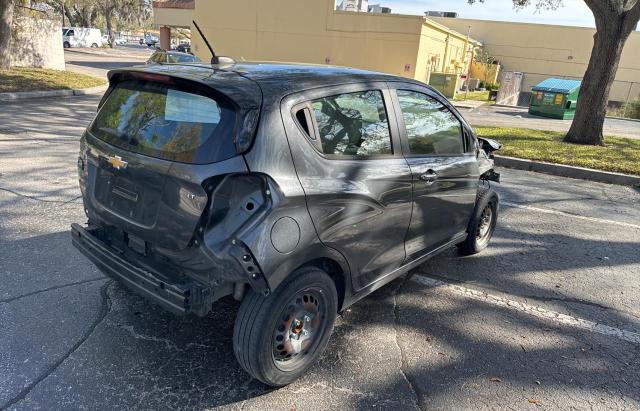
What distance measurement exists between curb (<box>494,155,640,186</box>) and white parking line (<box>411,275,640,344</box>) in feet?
19.1

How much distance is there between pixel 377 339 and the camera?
3.20m

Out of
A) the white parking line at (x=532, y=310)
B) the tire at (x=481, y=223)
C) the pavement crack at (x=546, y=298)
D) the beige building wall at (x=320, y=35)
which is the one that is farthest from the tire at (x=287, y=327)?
the beige building wall at (x=320, y=35)

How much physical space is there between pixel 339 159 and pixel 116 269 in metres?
1.46

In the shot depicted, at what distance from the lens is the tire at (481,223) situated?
4379mm

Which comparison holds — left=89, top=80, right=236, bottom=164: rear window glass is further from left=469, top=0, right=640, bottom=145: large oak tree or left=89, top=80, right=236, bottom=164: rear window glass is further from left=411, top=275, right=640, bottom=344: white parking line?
left=469, top=0, right=640, bottom=145: large oak tree

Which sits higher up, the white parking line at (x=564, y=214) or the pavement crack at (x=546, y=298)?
the white parking line at (x=564, y=214)

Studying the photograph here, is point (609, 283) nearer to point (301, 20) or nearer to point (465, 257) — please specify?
point (465, 257)

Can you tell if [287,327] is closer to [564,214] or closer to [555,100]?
[564,214]

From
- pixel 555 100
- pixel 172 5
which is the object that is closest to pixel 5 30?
pixel 555 100

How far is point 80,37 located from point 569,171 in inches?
2192

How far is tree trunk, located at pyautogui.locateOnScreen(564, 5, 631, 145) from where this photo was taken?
1018 centimetres

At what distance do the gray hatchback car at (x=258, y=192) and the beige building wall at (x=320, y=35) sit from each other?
2191 cm

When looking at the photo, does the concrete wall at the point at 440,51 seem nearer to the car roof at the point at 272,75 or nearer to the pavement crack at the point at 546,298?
the pavement crack at the point at 546,298

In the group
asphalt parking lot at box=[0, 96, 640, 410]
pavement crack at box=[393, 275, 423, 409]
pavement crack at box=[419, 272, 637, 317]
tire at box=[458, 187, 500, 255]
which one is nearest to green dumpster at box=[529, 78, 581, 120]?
asphalt parking lot at box=[0, 96, 640, 410]
